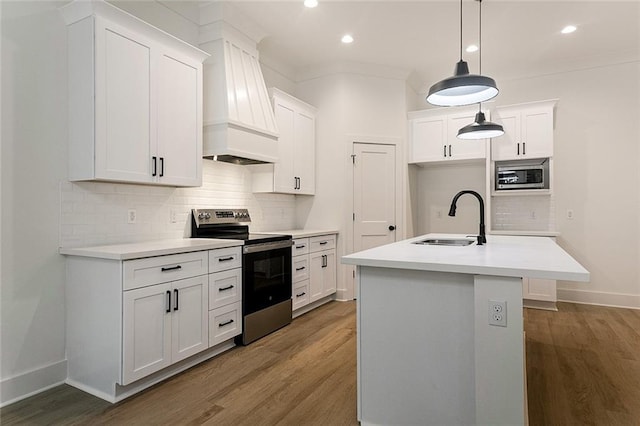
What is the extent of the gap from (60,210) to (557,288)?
5.42 m

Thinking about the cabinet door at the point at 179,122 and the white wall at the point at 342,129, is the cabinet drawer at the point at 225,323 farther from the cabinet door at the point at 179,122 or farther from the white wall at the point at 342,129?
the white wall at the point at 342,129

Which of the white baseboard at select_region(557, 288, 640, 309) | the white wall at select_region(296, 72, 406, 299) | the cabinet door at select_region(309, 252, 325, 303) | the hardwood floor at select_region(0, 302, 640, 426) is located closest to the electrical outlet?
the hardwood floor at select_region(0, 302, 640, 426)

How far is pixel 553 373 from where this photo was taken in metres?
2.64

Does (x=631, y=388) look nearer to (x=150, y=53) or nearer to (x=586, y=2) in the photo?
(x=586, y=2)

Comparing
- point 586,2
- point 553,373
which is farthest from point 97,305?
point 586,2

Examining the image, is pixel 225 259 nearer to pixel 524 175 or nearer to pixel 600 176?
pixel 524 175

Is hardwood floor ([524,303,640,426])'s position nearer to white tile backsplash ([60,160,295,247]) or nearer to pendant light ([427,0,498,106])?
pendant light ([427,0,498,106])

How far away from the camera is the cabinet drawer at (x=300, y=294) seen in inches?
154

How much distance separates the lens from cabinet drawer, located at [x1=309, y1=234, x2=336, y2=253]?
429 cm

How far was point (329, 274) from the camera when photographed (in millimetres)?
4613

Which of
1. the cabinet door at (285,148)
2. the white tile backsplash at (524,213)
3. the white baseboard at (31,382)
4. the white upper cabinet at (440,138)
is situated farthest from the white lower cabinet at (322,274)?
the white baseboard at (31,382)

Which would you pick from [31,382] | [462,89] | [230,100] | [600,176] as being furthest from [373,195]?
[31,382]

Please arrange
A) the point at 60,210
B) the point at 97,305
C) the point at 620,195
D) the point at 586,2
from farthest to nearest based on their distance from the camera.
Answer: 1. the point at 620,195
2. the point at 586,2
3. the point at 60,210
4. the point at 97,305

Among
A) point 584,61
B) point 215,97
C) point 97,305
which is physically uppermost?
point 584,61
